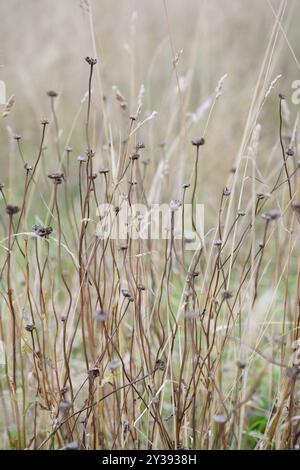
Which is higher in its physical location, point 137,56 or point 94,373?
point 137,56

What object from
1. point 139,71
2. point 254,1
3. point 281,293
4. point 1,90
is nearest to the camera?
point 1,90

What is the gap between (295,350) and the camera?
127 centimetres

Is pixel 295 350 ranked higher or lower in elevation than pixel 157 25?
lower

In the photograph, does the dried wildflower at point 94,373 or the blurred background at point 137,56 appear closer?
the dried wildflower at point 94,373

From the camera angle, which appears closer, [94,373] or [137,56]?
[94,373]

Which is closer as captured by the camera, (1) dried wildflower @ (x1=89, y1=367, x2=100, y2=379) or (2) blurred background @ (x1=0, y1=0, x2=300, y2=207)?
(1) dried wildflower @ (x1=89, y1=367, x2=100, y2=379)

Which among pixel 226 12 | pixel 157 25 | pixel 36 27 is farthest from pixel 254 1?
pixel 36 27

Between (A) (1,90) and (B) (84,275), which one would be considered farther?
(A) (1,90)

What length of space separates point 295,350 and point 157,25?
140 inches

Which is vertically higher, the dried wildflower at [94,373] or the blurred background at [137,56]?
the blurred background at [137,56]

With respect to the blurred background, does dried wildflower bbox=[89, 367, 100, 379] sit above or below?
below

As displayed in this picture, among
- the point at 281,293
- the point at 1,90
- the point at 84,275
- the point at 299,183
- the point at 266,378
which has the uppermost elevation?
the point at 1,90
